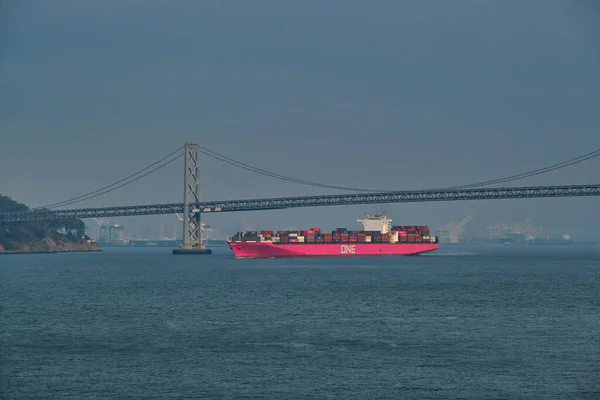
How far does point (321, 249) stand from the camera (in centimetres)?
10812

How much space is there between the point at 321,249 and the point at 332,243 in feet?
5.31

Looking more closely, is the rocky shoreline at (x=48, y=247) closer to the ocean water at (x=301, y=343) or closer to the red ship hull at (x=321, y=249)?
the red ship hull at (x=321, y=249)

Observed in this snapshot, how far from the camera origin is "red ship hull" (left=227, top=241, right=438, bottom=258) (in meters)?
106

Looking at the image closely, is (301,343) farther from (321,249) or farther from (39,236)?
(39,236)

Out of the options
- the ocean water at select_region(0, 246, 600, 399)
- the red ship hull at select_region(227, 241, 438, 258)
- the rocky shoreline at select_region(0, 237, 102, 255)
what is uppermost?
the rocky shoreline at select_region(0, 237, 102, 255)

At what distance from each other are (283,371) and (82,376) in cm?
593

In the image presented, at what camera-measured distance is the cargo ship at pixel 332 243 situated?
106 metres

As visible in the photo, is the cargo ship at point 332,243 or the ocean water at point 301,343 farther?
the cargo ship at point 332,243

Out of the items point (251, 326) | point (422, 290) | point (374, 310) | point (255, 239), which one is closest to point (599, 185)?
point (255, 239)

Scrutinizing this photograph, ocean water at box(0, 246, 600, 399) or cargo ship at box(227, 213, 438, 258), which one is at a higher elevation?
cargo ship at box(227, 213, 438, 258)

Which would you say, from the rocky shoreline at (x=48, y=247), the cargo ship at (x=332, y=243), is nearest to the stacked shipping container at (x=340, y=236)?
the cargo ship at (x=332, y=243)

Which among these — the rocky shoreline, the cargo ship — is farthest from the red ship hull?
the rocky shoreline

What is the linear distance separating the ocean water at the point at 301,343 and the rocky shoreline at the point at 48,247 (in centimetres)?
9628

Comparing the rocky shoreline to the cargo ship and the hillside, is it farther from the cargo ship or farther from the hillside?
the cargo ship
